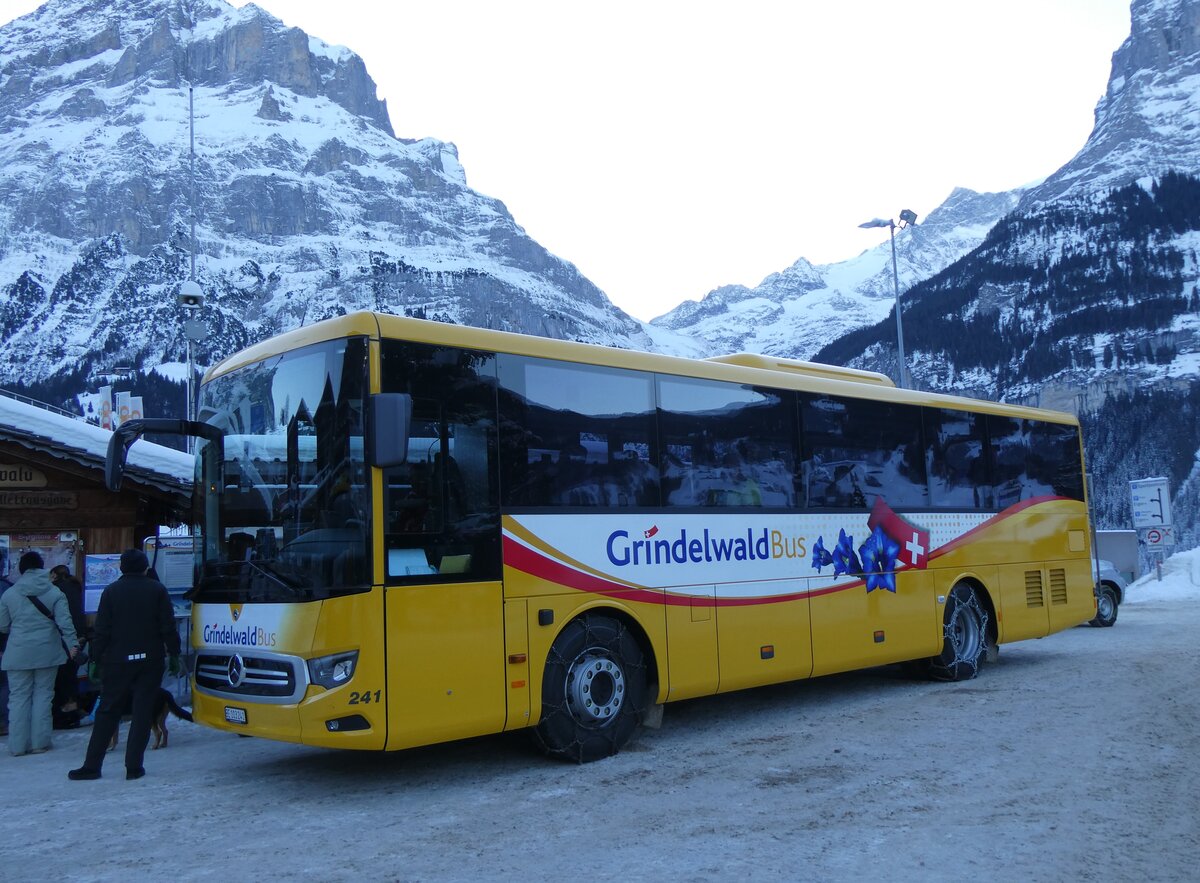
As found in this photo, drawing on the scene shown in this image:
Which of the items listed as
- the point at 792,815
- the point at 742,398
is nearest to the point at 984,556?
the point at 742,398

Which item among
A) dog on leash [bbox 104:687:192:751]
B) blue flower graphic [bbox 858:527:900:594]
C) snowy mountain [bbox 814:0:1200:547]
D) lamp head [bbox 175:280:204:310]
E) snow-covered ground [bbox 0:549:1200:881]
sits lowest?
snow-covered ground [bbox 0:549:1200:881]

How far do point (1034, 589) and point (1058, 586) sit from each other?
564 mm

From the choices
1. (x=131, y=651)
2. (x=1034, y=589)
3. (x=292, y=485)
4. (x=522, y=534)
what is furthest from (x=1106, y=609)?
(x=131, y=651)

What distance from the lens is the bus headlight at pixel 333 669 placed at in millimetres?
6375

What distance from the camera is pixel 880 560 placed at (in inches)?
408

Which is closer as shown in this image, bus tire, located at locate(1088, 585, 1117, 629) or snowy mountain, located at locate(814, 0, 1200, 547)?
bus tire, located at locate(1088, 585, 1117, 629)

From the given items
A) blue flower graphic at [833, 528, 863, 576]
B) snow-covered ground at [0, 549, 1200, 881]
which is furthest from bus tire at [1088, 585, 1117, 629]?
blue flower graphic at [833, 528, 863, 576]

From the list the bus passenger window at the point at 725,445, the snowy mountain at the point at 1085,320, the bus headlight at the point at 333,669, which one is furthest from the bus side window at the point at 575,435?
the snowy mountain at the point at 1085,320

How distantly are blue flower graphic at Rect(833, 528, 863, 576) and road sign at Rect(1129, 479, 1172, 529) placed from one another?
16719mm

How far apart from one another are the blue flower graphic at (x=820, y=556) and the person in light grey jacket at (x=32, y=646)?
6665 mm

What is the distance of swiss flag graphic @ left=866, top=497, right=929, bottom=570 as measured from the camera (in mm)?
10422

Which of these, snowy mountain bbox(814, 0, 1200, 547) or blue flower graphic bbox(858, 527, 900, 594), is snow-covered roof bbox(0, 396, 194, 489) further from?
snowy mountain bbox(814, 0, 1200, 547)

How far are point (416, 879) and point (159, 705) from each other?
4556 mm

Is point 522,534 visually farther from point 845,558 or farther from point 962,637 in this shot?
point 962,637
